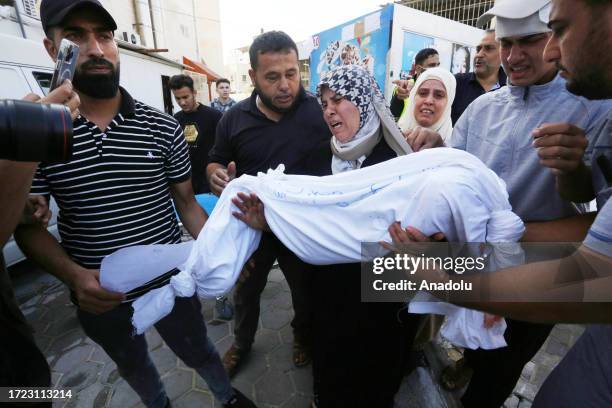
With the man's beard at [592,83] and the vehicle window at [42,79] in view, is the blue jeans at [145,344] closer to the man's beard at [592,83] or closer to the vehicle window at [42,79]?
the man's beard at [592,83]

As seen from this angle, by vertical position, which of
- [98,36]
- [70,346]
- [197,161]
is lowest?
[70,346]

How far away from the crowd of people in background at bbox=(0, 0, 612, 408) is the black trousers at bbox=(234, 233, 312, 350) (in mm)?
504

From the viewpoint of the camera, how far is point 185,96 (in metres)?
3.99

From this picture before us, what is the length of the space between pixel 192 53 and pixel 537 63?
23376 mm

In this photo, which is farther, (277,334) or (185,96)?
(185,96)

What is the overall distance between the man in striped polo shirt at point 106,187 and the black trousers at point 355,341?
2.68ft

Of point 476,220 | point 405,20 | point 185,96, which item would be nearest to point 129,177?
point 476,220

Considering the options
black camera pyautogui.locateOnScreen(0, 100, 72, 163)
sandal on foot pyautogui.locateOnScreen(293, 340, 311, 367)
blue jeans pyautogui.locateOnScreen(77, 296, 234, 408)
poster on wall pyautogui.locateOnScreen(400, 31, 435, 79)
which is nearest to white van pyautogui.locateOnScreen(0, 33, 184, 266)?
blue jeans pyautogui.locateOnScreen(77, 296, 234, 408)

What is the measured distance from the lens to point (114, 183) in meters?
1.48

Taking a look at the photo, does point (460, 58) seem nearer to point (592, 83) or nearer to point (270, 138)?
point (270, 138)

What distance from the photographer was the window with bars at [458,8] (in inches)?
528

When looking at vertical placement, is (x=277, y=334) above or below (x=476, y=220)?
below

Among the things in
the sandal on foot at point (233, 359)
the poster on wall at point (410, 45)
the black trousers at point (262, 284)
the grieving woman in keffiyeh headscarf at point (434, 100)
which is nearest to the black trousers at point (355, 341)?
the black trousers at point (262, 284)

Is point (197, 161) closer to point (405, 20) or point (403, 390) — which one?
point (403, 390)
